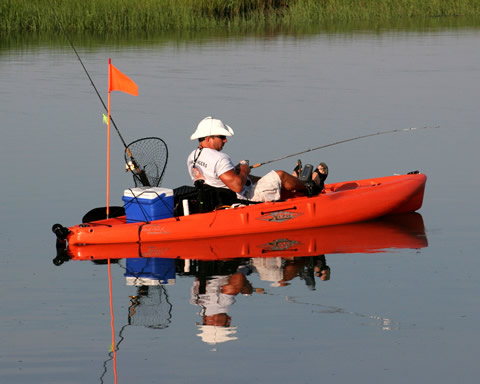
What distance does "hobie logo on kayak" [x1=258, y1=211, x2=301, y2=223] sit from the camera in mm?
11023

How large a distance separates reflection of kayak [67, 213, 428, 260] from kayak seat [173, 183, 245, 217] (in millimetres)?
325

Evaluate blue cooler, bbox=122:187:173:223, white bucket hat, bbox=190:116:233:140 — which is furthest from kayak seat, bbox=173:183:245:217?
white bucket hat, bbox=190:116:233:140

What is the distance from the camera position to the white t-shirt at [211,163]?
10.6 m

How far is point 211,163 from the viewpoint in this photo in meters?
10.7

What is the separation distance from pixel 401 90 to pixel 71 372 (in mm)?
15218

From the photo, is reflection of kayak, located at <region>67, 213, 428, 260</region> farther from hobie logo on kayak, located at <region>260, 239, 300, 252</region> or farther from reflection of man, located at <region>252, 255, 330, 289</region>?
reflection of man, located at <region>252, 255, 330, 289</region>

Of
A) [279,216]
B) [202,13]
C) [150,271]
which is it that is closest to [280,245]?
[279,216]

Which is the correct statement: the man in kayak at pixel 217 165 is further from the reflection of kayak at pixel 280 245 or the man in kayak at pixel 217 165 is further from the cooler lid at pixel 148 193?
the reflection of kayak at pixel 280 245

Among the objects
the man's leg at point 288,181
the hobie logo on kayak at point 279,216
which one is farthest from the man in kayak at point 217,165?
the hobie logo on kayak at point 279,216

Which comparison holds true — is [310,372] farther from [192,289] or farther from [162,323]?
[192,289]

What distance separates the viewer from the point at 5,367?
7.17 metres

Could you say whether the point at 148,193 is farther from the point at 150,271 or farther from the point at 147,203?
the point at 150,271

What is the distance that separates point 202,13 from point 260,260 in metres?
25.6

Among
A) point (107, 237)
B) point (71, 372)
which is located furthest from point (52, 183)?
point (71, 372)
